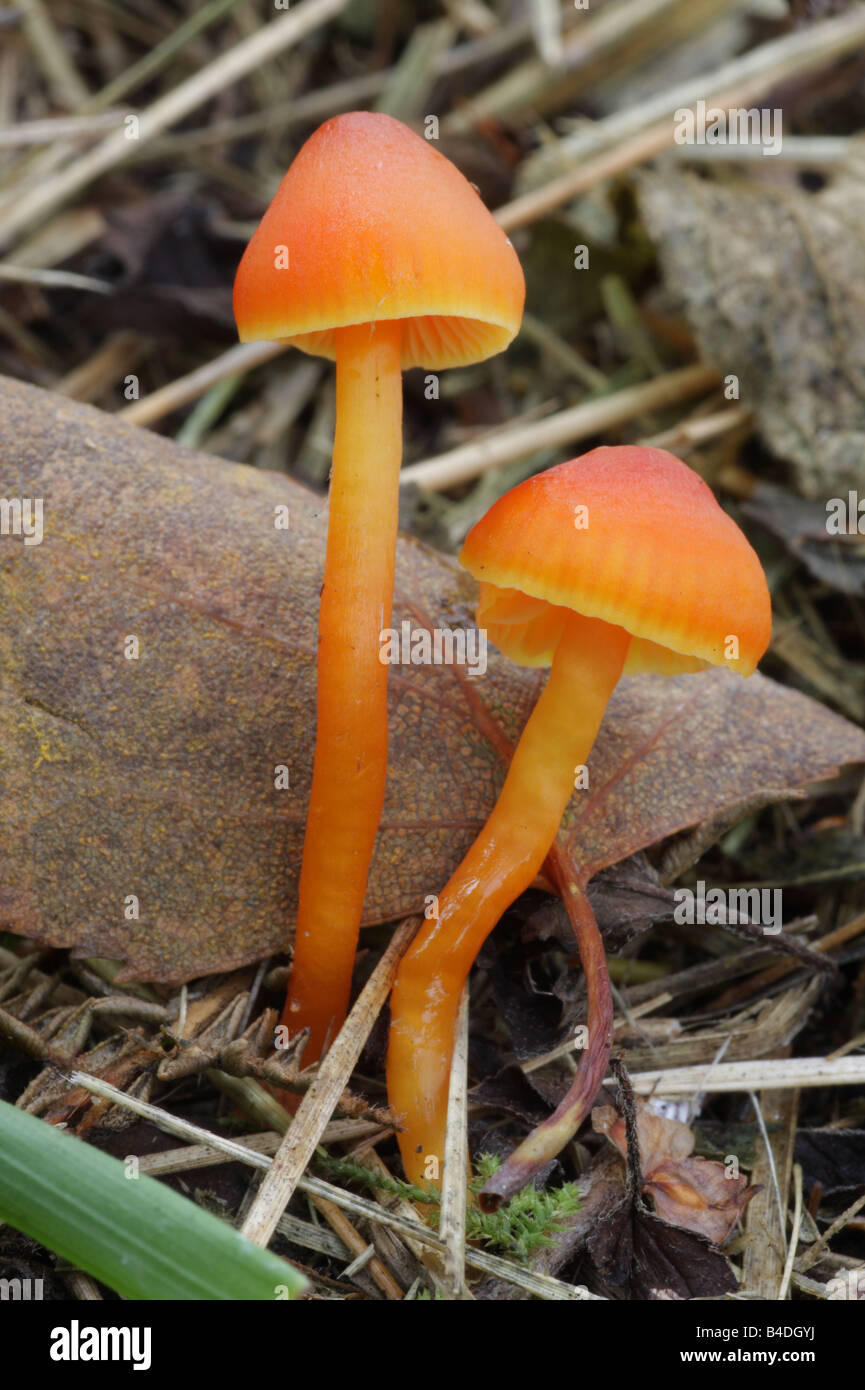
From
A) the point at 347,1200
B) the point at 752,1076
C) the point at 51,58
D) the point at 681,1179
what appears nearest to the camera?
the point at 347,1200

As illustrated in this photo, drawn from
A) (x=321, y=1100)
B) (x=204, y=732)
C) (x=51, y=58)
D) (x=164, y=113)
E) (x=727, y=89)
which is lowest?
(x=321, y=1100)

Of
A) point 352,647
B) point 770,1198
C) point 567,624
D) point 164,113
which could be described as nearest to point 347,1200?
point 770,1198

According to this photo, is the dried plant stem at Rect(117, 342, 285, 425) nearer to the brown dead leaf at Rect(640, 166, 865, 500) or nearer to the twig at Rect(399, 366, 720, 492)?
the twig at Rect(399, 366, 720, 492)

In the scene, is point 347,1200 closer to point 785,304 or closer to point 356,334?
point 356,334

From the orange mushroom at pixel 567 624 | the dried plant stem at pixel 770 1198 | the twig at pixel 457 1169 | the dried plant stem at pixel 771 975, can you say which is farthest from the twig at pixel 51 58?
the dried plant stem at pixel 770 1198

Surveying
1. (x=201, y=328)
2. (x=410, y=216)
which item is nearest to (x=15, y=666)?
(x=410, y=216)

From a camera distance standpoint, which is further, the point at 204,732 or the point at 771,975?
the point at 771,975

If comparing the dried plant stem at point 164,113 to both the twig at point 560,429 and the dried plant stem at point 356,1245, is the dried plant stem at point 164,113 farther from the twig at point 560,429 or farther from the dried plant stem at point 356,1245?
the dried plant stem at point 356,1245
